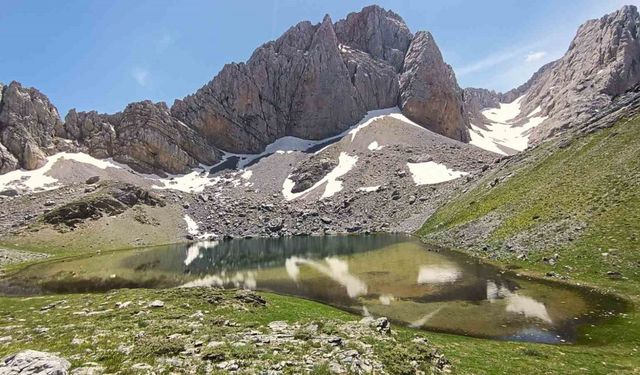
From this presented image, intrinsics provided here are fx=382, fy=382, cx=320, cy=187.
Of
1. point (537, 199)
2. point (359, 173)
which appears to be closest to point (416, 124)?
point (359, 173)

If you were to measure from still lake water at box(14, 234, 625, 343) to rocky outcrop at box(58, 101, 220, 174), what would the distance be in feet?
304

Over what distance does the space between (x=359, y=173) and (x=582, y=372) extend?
128749 mm

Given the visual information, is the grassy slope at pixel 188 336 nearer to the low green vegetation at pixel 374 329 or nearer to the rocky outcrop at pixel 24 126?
the low green vegetation at pixel 374 329

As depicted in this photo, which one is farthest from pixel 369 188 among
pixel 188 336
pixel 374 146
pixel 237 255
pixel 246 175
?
pixel 188 336

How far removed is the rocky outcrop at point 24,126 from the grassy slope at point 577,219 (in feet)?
493

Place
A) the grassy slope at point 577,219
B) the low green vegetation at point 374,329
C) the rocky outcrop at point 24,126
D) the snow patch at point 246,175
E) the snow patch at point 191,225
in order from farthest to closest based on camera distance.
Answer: the snow patch at point 246,175
the rocky outcrop at point 24,126
the snow patch at point 191,225
the grassy slope at point 577,219
the low green vegetation at point 374,329

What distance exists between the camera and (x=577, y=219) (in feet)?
157

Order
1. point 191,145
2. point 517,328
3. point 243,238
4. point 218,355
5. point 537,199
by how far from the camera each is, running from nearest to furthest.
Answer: point 218,355, point 517,328, point 537,199, point 243,238, point 191,145

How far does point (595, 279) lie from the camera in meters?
35.4

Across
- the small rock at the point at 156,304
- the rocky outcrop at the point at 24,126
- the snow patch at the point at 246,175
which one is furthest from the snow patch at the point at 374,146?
the small rock at the point at 156,304

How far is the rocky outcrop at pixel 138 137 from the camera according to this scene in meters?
168

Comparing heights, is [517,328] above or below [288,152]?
below

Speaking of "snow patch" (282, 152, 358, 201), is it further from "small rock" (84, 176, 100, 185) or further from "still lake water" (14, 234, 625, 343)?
"small rock" (84, 176, 100, 185)

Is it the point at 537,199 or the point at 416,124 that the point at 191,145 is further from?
the point at 537,199
